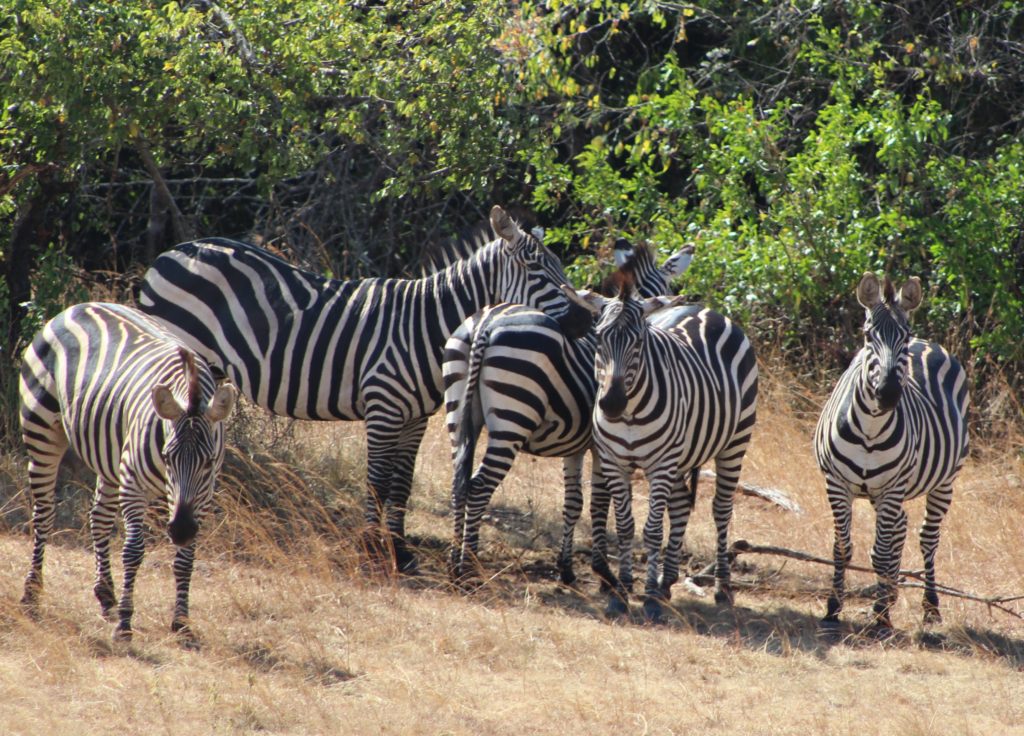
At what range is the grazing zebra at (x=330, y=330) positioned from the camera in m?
8.20

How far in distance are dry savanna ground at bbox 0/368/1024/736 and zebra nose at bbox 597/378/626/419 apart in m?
1.21

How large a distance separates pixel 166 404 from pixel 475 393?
7.58 feet

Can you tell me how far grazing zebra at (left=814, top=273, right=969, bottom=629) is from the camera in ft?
21.9

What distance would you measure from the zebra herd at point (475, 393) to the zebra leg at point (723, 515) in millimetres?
14

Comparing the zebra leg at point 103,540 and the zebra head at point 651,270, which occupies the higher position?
the zebra head at point 651,270

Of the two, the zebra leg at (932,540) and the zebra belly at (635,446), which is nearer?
the zebra belly at (635,446)

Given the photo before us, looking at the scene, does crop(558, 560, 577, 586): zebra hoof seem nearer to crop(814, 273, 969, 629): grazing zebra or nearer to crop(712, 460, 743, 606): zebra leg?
crop(712, 460, 743, 606): zebra leg

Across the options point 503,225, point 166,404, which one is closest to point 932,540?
point 503,225

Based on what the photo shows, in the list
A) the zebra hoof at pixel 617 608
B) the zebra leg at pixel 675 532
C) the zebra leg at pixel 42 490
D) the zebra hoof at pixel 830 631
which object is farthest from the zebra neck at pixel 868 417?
the zebra leg at pixel 42 490

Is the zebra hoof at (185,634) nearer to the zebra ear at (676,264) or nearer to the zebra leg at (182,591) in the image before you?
the zebra leg at (182,591)

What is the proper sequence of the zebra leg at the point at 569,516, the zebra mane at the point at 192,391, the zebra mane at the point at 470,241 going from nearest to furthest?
the zebra mane at the point at 192,391, the zebra leg at the point at 569,516, the zebra mane at the point at 470,241

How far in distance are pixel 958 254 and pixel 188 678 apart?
298 inches

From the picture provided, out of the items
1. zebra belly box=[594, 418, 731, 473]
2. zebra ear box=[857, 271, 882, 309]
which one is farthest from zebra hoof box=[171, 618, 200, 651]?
zebra ear box=[857, 271, 882, 309]

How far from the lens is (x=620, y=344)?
6.80 m
